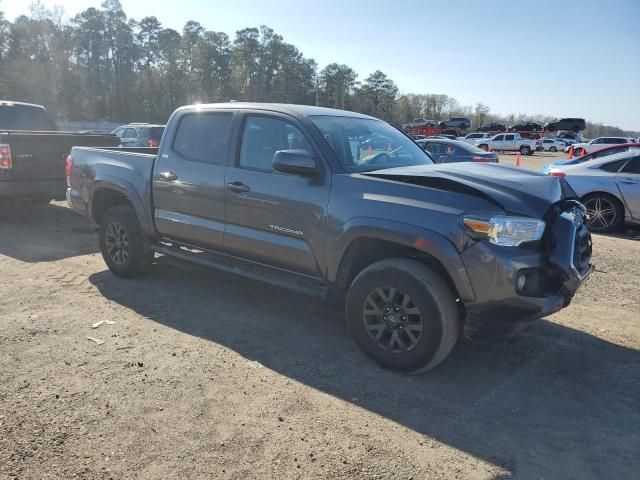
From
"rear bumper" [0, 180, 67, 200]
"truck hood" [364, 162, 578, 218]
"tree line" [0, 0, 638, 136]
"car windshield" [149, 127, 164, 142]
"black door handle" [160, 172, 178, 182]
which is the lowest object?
"rear bumper" [0, 180, 67, 200]

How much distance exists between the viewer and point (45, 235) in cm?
820

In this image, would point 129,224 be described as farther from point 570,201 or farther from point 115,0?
point 115,0

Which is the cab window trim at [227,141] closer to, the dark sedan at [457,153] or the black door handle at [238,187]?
the black door handle at [238,187]

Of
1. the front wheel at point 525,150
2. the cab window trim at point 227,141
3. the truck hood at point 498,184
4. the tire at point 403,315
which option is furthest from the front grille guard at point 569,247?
the front wheel at point 525,150

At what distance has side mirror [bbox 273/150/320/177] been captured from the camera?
3949 millimetres

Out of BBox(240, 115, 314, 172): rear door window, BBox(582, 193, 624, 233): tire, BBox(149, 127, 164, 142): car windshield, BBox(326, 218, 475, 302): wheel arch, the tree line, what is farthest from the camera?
the tree line

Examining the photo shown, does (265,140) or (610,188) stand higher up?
(265,140)

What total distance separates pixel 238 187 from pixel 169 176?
3.27 ft

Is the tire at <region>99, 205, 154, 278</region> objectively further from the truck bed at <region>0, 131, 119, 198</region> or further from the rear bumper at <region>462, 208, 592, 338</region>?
the rear bumper at <region>462, 208, 592, 338</region>

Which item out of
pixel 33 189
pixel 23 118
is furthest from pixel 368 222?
pixel 23 118

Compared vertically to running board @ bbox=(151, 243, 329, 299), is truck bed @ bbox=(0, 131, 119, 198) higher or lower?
higher

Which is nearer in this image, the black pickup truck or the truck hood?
the truck hood

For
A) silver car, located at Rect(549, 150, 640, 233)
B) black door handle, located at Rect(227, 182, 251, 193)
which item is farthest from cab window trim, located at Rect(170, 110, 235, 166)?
silver car, located at Rect(549, 150, 640, 233)

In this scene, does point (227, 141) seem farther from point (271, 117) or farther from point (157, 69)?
point (157, 69)
